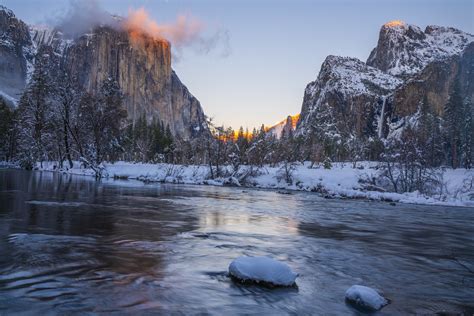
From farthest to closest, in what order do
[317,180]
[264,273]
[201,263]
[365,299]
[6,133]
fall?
1. [6,133]
2. [317,180]
3. [201,263]
4. [264,273]
5. [365,299]

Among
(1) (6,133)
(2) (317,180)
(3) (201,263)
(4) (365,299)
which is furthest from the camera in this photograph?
(1) (6,133)

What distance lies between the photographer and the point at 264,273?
6.07 m

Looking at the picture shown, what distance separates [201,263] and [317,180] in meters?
33.0

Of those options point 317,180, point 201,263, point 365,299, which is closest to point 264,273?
point 365,299

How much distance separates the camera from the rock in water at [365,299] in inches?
206

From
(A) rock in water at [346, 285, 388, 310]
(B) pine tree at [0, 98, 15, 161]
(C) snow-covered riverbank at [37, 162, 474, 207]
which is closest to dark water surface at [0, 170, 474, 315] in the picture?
(A) rock in water at [346, 285, 388, 310]

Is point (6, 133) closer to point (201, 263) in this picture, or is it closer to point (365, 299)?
point (201, 263)

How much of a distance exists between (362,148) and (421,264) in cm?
13291

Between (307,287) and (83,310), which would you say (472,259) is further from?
(83,310)

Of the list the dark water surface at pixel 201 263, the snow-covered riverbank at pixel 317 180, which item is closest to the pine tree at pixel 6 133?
the snow-covered riverbank at pixel 317 180

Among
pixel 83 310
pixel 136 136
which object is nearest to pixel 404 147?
pixel 83 310

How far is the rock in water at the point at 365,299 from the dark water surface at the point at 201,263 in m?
0.15

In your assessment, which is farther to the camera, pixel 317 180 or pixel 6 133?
pixel 6 133

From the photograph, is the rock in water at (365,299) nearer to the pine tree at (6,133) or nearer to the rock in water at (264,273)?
the rock in water at (264,273)
